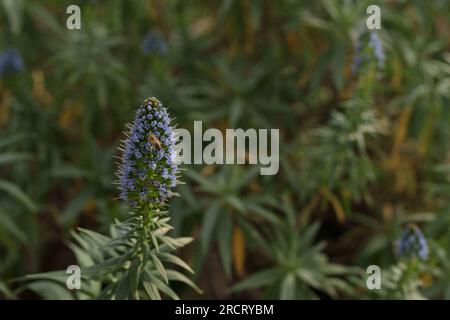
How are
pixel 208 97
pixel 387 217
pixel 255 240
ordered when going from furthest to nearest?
1. pixel 208 97
2. pixel 387 217
3. pixel 255 240

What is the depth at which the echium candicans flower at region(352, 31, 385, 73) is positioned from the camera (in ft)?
9.27

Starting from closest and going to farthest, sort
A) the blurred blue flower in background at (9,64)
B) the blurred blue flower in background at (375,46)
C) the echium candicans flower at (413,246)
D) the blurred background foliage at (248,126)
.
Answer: the echium candicans flower at (413,246) → the blurred blue flower in background at (375,46) → the blurred background foliage at (248,126) → the blurred blue flower in background at (9,64)

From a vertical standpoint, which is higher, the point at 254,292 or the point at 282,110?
the point at 282,110

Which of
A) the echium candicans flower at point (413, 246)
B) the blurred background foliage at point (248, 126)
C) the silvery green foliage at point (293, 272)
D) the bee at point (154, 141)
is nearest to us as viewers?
the bee at point (154, 141)

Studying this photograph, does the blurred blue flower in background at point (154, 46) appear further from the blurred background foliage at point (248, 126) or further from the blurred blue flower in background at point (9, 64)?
the blurred blue flower in background at point (9, 64)

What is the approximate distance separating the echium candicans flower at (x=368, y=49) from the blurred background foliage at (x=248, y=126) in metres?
0.09

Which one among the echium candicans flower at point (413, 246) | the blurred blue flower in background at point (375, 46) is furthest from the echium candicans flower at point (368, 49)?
the echium candicans flower at point (413, 246)

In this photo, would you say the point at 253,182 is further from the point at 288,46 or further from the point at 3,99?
the point at 3,99

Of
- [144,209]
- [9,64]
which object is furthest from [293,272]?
[9,64]

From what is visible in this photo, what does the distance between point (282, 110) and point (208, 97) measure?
0.53 metres

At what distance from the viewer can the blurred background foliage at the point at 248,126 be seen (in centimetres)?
319

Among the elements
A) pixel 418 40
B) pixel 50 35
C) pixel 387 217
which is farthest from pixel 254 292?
pixel 50 35

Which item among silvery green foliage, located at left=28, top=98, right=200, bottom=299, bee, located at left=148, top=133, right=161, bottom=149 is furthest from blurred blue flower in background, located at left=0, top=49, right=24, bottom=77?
bee, located at left=148, top=133, right=161, bottom=149

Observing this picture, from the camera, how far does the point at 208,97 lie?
12.9 feet
